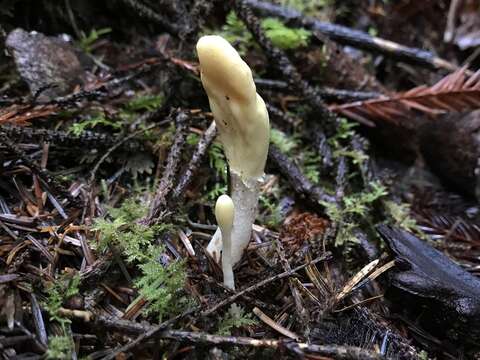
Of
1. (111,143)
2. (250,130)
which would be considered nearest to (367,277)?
(250,130)

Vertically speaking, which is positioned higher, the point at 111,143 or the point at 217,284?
the point at 111,143

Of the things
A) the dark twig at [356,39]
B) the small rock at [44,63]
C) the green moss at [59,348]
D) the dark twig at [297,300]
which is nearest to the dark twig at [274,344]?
the dark twig at [297,300]

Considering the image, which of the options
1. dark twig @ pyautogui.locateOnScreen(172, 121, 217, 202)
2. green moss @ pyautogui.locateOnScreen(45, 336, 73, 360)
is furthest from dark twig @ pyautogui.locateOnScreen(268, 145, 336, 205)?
green moss @ pyautogui.locateOnScreen(45, 336, 73, 360)

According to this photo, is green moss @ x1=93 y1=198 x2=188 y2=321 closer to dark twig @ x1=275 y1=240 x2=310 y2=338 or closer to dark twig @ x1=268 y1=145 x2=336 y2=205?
dark twig @ x1=275 y1=240 x2=310 y2=338

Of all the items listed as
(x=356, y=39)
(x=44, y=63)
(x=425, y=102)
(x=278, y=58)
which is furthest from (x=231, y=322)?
(x=356, y=39)

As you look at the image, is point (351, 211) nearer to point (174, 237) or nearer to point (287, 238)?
point (287, 238)

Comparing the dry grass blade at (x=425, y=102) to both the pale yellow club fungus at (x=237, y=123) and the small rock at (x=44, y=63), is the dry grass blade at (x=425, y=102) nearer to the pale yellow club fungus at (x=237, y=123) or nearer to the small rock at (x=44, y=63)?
the pale yellow club fungus at (x=237, y=123)
